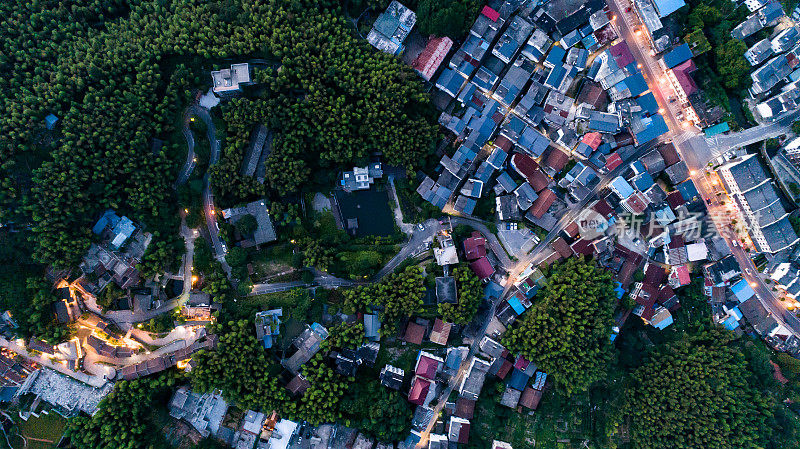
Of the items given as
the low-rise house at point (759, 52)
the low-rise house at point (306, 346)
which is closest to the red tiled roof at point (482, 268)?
the low-rise house at point (306, 346)

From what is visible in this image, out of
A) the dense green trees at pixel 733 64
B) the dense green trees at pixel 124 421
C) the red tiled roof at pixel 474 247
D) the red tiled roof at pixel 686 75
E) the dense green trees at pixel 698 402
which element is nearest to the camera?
the dense green trees at pixel 124 421

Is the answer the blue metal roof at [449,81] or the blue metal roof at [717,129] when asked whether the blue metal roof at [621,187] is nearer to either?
the blue metal roof at [717,129]

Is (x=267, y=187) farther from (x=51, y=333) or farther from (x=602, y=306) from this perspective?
(x=602, y=306)

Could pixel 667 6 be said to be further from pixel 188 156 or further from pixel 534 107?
pixel 188 156

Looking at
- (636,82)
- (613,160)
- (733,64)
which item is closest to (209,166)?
(613,160)

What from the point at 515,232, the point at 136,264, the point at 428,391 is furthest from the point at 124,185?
the point at 515,232

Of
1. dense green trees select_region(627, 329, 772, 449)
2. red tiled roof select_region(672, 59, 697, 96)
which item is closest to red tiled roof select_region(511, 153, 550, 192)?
red tiled roof select_region(672, 59, 697, 96)

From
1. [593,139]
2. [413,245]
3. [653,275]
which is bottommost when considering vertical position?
[413,245]
